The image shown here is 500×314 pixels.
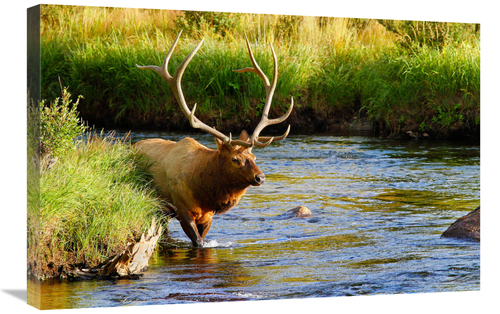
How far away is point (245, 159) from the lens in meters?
5.92

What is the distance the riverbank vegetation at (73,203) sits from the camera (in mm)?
5219

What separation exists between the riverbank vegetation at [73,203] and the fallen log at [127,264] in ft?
0.19

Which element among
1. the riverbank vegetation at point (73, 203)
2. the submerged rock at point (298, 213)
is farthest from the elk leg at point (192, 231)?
the submerged rock at point (298, 213)

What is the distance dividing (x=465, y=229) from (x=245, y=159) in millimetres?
2144

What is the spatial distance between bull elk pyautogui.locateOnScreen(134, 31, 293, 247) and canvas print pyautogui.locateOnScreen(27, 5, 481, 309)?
16 millimetres

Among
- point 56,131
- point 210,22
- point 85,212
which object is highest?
point 210,22

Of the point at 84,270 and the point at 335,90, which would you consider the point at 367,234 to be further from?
the point at 84,270

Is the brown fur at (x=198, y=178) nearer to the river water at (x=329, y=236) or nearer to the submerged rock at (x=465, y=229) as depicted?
the river water at (x=329, y=236)

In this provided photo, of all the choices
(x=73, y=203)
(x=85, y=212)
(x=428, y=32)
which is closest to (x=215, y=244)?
(x=85, y=212)

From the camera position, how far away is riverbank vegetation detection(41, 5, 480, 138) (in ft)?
22.4

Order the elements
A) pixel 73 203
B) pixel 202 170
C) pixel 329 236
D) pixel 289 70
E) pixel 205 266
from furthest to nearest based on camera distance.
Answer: pixel 289 70 < pixel 329 236 < pixel 202 170 < pixel 205 266 < pixel 73 203

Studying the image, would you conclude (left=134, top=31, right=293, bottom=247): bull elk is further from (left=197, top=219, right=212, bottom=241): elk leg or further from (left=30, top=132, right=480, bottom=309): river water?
(left=30, top=132, right=480, bottom=309): river water

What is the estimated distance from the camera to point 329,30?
22.9ft

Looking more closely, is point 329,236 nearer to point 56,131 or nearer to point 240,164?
point 240,164
